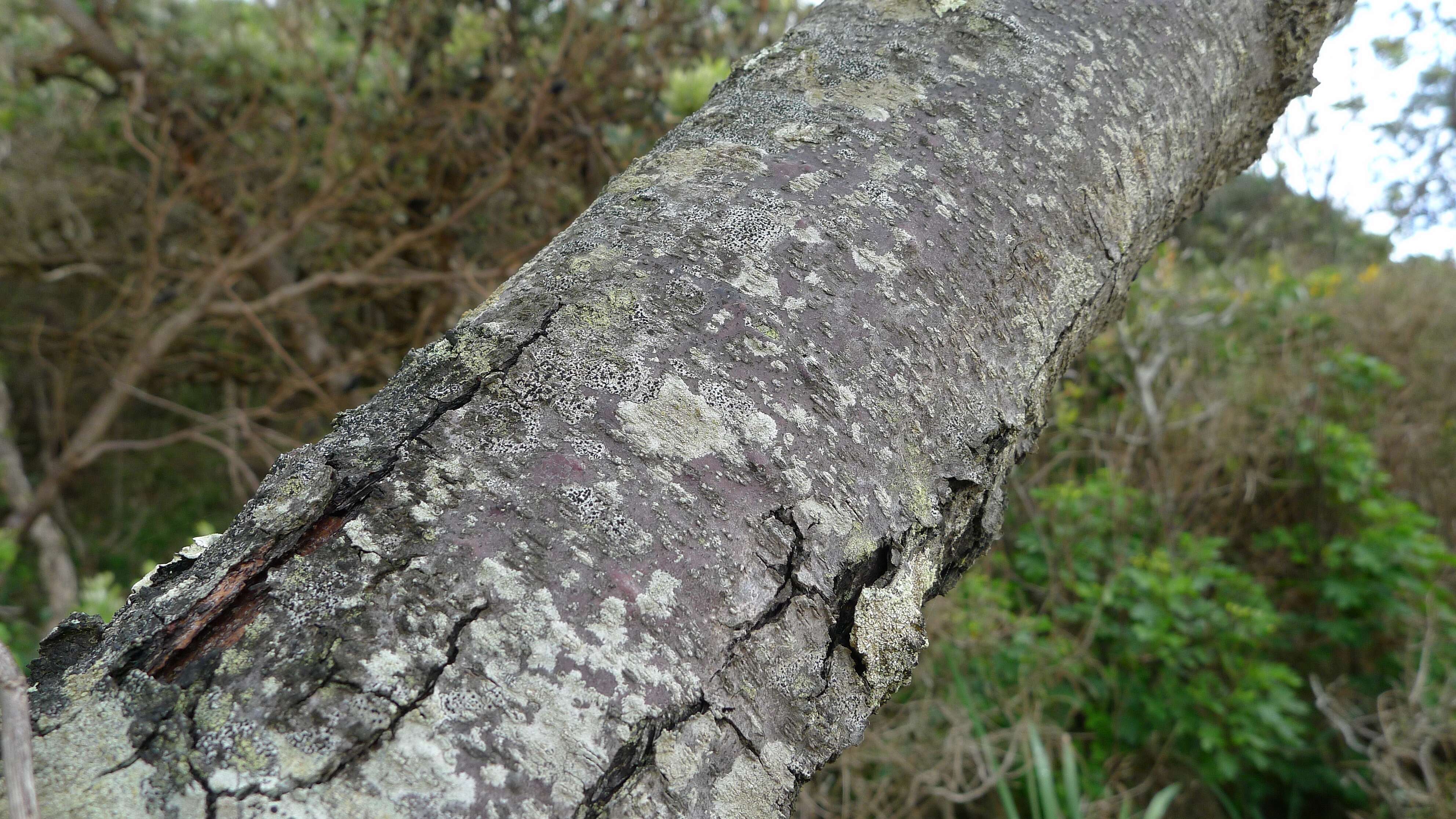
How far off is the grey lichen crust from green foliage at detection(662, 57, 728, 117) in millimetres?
1286

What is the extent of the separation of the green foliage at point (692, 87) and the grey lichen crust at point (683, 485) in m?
1.29

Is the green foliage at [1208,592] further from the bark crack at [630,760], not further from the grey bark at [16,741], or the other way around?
the grey bark at [16,741]

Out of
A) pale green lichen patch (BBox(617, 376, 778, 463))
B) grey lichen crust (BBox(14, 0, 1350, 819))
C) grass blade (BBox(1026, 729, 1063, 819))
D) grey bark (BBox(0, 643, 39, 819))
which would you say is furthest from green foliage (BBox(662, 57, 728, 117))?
grass blade (BBox(1026, 729, 1063, 819))

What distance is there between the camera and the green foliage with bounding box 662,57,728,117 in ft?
6.70

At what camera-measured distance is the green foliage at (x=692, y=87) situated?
80.4 inches

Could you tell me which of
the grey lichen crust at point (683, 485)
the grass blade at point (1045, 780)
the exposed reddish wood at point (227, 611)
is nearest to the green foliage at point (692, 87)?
the grey lichen crust at point (683, 485)

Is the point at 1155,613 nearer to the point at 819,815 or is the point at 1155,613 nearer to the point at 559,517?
the point at 819,815

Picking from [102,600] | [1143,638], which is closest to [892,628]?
[102,600]

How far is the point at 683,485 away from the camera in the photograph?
21.3 inches

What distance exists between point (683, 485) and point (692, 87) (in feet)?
5.77

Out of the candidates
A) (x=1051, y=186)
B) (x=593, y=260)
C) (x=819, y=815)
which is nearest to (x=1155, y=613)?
(x=819, y=815)

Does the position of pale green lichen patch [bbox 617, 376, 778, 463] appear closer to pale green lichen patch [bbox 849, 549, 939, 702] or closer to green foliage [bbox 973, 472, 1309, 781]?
pale green lichen patch [bbox 849, 549, 939, 702]

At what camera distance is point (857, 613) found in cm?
59

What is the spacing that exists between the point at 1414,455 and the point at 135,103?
542 cm
